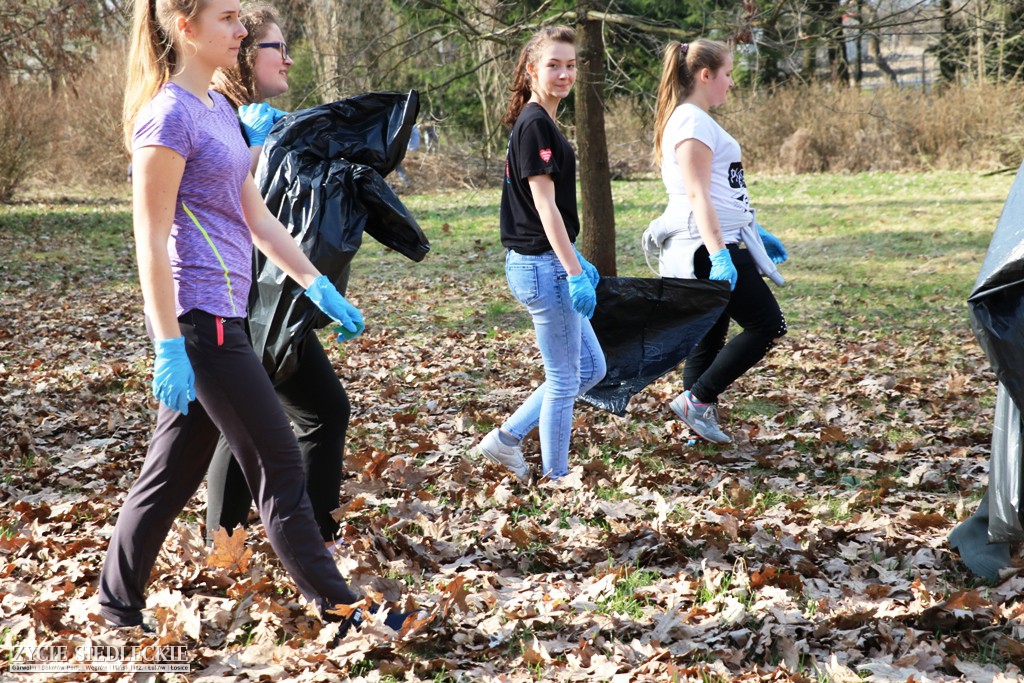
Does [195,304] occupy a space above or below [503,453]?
above

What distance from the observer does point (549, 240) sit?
4.07 meters

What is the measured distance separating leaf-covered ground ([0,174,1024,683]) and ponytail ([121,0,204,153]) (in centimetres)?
156

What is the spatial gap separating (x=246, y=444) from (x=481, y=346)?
5408 mm

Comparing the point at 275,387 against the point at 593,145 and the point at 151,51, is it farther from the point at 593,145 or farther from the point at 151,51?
the point at 593,145

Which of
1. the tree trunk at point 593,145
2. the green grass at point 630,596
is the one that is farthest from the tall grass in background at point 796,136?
the green grass at point 630,596

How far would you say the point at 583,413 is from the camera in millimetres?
6000

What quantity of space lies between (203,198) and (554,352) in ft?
6.30

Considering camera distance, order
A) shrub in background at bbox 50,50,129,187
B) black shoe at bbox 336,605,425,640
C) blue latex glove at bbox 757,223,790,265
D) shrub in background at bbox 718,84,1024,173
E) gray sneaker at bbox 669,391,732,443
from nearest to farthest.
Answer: black shoe at bbox 336,605,425,640
gray sneaker at bbox 669,391,732,443
blue latex glove at bbox 757,223,790,265
shrub in background at bbox 718,84,1024,173
shrub in background at bbox 50,50,129,187

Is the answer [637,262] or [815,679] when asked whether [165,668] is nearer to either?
[815,679]

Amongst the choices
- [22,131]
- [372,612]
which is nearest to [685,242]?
[372,612]

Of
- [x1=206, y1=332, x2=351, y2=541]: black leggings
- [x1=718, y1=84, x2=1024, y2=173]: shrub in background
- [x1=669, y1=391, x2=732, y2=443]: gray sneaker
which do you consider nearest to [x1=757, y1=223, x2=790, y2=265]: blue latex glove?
[x1=669, y1=391, x2=732, y2=443]: gray sneaker

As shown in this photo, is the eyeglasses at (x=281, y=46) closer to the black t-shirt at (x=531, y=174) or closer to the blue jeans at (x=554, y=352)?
the black t-shirt at (x=531, y=174)

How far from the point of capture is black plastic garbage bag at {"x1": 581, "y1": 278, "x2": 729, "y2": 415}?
484 cm

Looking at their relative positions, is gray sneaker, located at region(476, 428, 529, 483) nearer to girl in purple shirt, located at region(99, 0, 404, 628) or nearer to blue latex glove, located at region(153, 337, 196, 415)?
girl in purple shirt, located at region(99, 0, 404, 628)
